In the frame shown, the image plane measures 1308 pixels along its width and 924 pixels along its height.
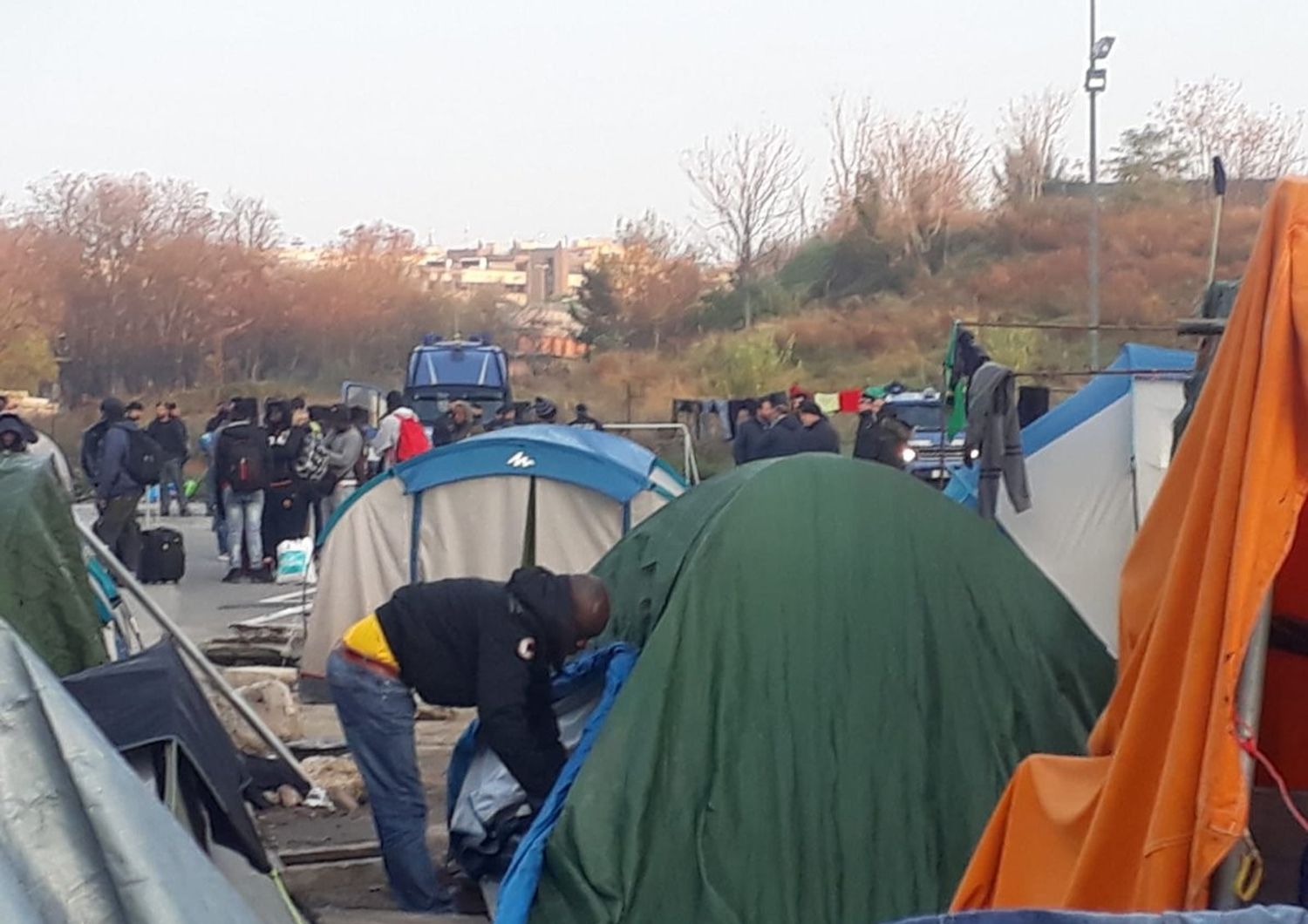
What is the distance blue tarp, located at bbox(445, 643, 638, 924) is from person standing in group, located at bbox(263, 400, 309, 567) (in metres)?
9.38

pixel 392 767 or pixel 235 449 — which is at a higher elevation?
pixel 235 449

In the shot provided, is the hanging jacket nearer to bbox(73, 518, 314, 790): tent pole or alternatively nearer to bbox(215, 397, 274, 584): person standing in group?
bbox(73, 518, 314, 790): tent pole

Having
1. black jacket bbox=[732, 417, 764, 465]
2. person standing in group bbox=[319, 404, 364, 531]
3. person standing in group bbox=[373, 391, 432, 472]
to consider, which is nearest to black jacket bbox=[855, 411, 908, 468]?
black jacket bbox=[732, 417, 764, 465]

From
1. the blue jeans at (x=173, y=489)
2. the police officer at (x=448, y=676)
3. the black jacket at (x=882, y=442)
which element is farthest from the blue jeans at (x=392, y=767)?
the blue jeans at (x=173, y=489)

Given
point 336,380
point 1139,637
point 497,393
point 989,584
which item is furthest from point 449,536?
point 336,380

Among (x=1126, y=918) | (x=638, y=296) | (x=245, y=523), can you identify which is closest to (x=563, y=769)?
(x=1126, y=918)

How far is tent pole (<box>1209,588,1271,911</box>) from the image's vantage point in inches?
124

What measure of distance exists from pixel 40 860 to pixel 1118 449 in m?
6.65

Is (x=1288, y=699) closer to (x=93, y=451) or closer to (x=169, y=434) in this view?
(x=93, y=451)

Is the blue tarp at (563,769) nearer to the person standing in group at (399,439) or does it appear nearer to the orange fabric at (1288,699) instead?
the orange fabric at (1288,699)

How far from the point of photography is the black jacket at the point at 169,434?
2027 cm

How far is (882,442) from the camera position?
55.4 ft

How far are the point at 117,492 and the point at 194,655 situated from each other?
24.6ft

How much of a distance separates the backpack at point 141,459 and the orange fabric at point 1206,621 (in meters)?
11.7
